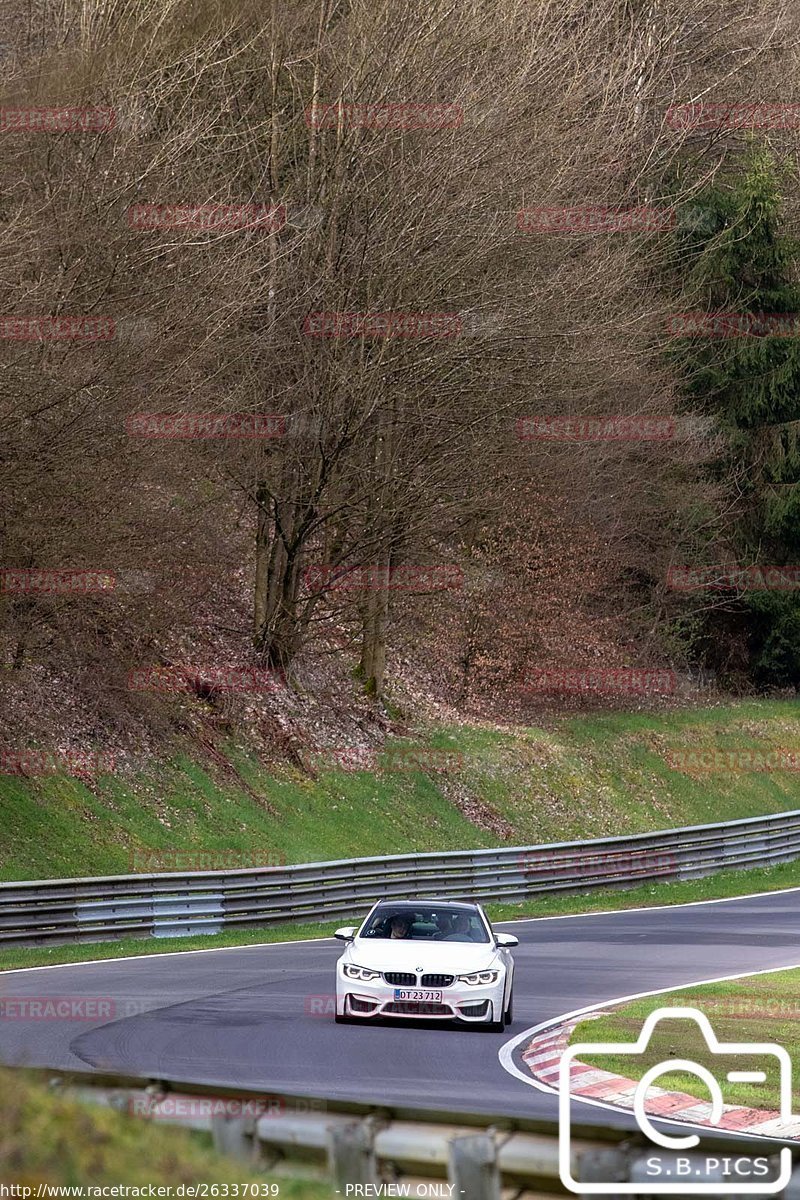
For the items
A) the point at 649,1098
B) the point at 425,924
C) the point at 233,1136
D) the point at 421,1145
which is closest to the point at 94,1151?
the point at 233,1136

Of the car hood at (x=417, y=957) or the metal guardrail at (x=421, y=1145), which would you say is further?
the car hood at (x=417, y=957)

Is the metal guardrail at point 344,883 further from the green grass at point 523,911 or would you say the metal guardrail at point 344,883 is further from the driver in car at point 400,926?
the driver in car at point 400,926

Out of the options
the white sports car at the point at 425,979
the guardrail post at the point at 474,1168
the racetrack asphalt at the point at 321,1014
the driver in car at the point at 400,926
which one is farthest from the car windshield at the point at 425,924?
the guardrail post at the point at 474,1168

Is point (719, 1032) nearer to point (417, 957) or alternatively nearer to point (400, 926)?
point (417, 957)

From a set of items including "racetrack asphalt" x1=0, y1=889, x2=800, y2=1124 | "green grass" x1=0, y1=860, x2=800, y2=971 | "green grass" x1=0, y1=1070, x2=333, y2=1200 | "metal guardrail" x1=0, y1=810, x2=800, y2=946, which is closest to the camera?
"green grass" x1=0, y1=1070, x2=333, y2=1200

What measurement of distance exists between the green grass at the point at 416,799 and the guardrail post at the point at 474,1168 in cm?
2026

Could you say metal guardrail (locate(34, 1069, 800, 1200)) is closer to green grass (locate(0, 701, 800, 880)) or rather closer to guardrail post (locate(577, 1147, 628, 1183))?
guardrail post (locate(577, 1147, 628, 1183))

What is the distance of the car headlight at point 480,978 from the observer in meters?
15.4

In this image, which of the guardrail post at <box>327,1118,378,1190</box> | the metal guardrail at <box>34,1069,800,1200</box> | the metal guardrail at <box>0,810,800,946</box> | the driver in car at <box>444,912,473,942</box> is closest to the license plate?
the driver in car at <box>444,912,473,942</box>

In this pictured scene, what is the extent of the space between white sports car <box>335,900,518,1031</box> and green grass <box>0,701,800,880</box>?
387 inches

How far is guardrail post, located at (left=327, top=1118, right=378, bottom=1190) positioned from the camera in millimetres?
4742

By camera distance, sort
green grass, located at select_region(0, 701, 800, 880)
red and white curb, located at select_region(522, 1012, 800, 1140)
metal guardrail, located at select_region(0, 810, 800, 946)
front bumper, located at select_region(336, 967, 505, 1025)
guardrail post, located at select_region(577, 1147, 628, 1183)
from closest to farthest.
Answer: guardrail post, located at select_region(577, 1147, 628, 1183) < red and white curb, located at select_region(522, 1012, 800, 1140) < front bumper, located at select_region(336, 967, 505, 1025) < metal guardrail, located at select_region(0, 810, 800, 946) < green grass, located at select_region(0, 701, 800, 880)

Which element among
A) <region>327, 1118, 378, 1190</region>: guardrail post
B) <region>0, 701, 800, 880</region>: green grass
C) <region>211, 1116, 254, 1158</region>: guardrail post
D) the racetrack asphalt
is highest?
<region>327, 1118, 378, 1190</region>: guardrail post

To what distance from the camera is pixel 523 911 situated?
28969 millimetres
